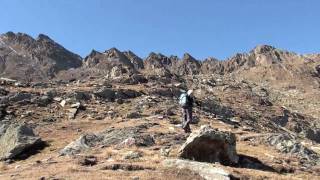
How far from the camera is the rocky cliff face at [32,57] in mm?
160488

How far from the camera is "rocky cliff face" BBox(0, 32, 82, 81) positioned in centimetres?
16049

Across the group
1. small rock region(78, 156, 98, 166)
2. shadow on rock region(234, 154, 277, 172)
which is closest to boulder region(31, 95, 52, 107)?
small rock region(78, 156, 98, 166)

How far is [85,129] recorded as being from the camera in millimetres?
37125

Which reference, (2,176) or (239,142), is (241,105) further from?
(2,176)

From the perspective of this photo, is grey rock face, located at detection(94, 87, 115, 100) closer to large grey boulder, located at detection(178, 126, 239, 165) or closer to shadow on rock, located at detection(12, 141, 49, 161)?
shadow on rock, located at detection(12, 141, 49, 161)

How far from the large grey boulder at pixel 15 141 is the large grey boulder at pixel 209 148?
8.50 m

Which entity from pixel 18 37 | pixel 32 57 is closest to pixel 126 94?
pixel 32 57

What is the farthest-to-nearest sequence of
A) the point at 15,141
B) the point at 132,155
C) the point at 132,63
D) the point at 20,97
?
the point at 132,63
the point at 20,97
the point at 15,141
the point at 132,155

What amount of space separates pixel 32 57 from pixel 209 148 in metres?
157

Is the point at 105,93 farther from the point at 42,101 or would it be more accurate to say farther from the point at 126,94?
the point at 42,101

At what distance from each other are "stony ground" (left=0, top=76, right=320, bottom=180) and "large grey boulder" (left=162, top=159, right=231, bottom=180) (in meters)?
0.29

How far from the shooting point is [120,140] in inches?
1117

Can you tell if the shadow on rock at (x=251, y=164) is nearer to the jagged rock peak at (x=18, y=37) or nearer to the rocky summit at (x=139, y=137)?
the rocky summit at (x=139, y=137)

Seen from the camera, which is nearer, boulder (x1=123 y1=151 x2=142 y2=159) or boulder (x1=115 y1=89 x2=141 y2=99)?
boulder (x1=123 y1=151 x2=142 y2=159)
